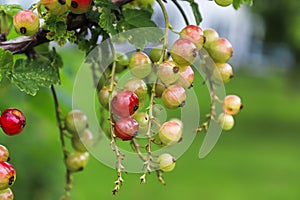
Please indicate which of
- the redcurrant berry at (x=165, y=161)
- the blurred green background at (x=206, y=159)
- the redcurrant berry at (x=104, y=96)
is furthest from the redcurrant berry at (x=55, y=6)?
the blurred green background at (x=206, y=159)

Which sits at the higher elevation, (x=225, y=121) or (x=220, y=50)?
(x=220, y=50)

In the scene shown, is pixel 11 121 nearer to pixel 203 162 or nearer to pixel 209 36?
pixel 209 36

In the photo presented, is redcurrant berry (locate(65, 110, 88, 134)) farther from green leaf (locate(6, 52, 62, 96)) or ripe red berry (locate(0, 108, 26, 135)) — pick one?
ripe red berry (locate(0, 108, 26, 135))

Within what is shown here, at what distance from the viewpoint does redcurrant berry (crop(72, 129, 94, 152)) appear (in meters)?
0.90

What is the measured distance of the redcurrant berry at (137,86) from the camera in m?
0.71

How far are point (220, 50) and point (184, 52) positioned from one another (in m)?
0.10

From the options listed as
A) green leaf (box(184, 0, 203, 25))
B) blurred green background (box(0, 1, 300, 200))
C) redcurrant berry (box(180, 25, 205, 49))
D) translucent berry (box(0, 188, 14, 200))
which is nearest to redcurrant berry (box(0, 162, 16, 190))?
translucent berry (box(0, 188, 14, 200))

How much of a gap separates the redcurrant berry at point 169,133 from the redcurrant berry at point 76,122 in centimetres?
22

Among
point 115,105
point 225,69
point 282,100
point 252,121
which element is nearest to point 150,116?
point 115,105

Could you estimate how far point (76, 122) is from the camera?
897 mm

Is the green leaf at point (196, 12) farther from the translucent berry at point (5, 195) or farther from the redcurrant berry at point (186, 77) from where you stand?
the translucent berry at point (5, 195)

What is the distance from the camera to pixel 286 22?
12.1m

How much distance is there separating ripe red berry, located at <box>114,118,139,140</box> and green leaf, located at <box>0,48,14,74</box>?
0.58ft

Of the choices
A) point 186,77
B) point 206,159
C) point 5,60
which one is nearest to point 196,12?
point 186,77
